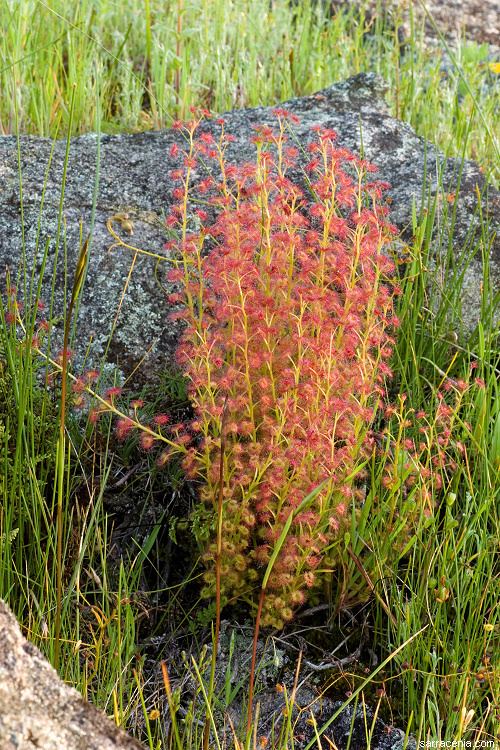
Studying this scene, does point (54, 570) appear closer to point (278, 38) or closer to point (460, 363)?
point (460, 363)

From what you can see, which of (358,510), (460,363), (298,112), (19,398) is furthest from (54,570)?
(298,112)

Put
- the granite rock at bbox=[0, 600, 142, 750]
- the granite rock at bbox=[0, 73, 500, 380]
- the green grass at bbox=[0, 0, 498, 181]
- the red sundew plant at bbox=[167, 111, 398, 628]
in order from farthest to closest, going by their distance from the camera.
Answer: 1. the green grass at bbox=[0, 0, 498, 181]
2. the granite rock at bbox=[0, 73, 500, 380]
3. the red sundew plant at bbox=[167, 111, 398, 628]
4. the granite rock at bbox=[0, 600, 142, 750]

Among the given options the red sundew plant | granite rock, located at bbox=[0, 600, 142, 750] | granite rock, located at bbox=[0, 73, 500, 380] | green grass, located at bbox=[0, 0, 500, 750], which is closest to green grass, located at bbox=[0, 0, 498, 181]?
green grass, located at bbox=[0, 0, 500, 750]

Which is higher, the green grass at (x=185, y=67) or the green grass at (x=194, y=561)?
the green grass at (x=185, y=67)

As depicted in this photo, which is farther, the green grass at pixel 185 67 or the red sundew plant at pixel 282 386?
the green grass at pixel 185 67

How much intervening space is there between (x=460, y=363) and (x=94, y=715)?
1840mm

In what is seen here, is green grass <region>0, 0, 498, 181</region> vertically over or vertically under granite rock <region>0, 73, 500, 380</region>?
over

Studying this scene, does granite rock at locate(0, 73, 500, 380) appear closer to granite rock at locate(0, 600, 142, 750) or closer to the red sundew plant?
the red sundew plant

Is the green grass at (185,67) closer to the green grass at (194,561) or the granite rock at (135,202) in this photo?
the green grass at (194,561)

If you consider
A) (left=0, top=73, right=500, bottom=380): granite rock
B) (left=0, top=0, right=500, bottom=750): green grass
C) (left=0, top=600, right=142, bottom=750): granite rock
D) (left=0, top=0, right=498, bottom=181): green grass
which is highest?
(left=0, top=0, right=498, bottom=181): green grass

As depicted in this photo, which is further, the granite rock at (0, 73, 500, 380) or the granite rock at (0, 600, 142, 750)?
the granite rock at (0, 73, 500, 380)

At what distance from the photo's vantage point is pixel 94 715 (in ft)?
4.33

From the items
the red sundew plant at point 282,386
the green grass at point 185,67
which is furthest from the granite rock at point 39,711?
the green grass at point 185,67

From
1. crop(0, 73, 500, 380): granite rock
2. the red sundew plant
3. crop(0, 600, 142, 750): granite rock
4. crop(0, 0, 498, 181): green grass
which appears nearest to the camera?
crop(0, 600, 142, 750): granite rock
